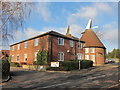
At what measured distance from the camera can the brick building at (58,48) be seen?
22375 mm

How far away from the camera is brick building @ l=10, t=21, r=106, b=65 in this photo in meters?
22.4

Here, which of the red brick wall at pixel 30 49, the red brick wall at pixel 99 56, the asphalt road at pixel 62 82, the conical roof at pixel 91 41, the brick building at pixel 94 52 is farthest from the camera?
the conical roof at pixel 91 41

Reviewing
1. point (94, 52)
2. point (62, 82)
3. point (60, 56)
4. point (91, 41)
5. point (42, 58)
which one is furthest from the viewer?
point (91, 41)

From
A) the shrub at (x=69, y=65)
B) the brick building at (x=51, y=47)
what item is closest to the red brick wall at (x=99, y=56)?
the brick building at (x=51, y=47)

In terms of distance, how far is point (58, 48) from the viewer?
23.2 m

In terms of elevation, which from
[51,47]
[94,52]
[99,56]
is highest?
[51,47]

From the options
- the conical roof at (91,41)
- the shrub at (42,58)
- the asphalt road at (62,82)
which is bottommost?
the asphalt road at (62,82)

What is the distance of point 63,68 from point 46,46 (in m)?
5.67

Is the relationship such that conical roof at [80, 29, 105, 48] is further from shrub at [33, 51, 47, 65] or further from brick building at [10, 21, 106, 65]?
shrub at [33, 51, 47, 65]

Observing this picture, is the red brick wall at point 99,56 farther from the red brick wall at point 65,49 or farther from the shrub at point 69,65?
the shrub at point 69,65

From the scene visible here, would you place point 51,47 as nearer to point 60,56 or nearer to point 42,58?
point 42,58

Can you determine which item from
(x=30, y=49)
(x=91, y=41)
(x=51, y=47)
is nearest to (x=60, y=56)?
(x=51, y=47)

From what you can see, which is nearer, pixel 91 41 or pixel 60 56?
pixel 60 56

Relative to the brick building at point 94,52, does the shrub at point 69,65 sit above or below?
below
